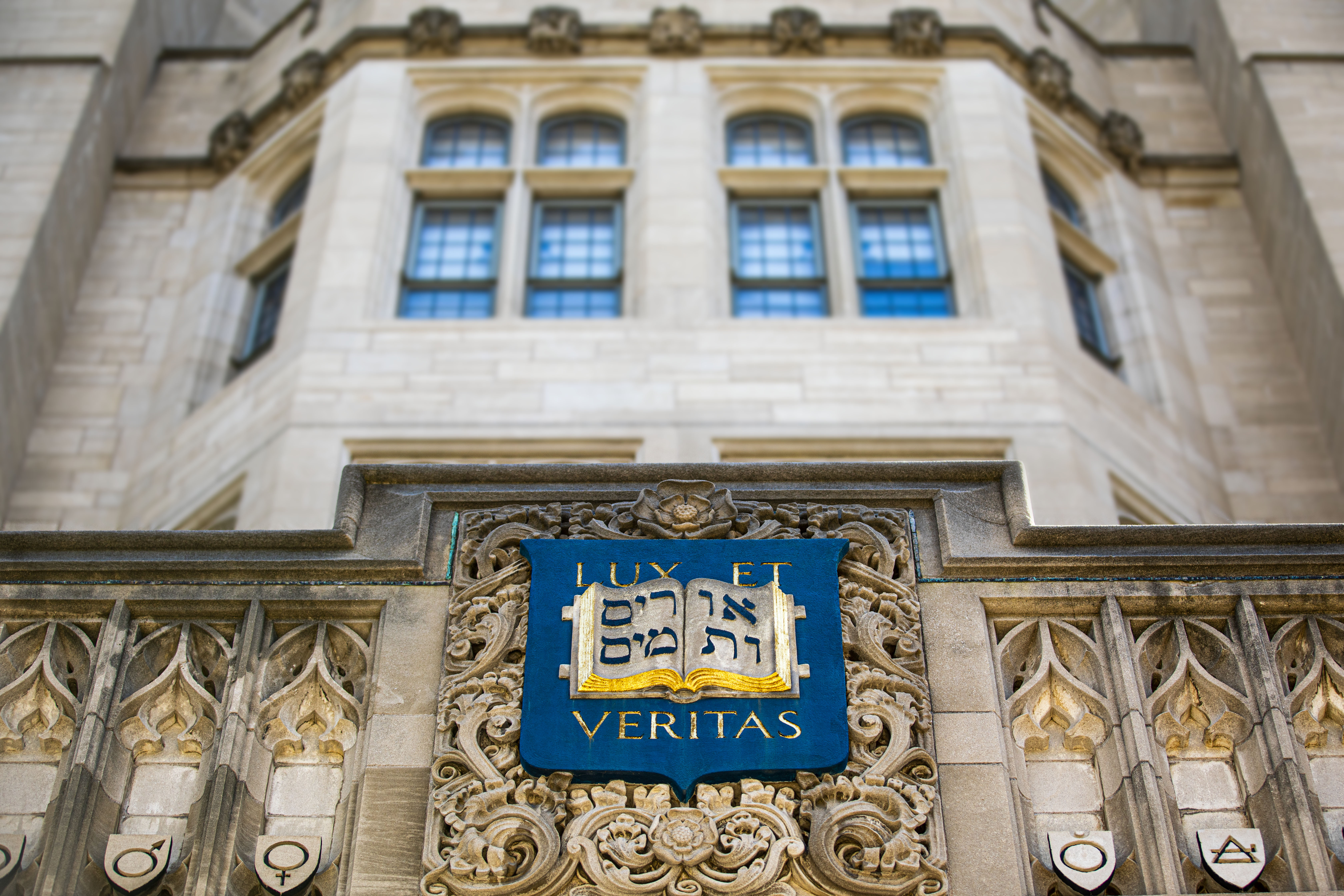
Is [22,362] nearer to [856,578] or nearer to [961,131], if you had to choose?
[961,131]

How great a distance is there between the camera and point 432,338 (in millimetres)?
16375

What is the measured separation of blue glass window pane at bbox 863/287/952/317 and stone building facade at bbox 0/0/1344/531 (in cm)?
4

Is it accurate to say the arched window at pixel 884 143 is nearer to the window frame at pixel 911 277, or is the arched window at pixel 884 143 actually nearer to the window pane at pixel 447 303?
the window frame at pixel 911 277

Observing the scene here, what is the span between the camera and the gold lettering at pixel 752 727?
8.72m

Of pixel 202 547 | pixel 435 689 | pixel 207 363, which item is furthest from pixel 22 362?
pixel 435 689

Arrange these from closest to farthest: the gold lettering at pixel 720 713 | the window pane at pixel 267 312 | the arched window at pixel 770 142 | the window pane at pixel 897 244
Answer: the gold lettering at pixel 720 713, the window pane at pixel 897 244, the window pane at pixel 267 312, the arched window at pixel 770 142

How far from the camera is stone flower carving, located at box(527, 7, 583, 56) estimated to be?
19.5 metres

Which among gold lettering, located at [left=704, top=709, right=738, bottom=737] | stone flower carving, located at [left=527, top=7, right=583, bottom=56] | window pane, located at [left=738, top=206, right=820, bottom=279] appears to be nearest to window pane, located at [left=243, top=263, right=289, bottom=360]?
stone flower carving, located at [left=527, top=7, right=583, bottom=56]

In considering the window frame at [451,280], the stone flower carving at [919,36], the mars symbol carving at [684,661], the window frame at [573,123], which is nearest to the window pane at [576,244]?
the window frame at [451,280]

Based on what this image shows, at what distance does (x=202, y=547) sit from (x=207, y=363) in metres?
8.69

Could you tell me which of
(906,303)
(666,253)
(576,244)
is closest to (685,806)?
(666,253)

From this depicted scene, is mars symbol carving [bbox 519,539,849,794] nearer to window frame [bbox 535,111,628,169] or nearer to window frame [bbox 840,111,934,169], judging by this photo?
window frame [bbox 535,111,628,169]

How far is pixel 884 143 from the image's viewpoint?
19234 mm

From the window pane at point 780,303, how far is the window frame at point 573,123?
2.25 metres
